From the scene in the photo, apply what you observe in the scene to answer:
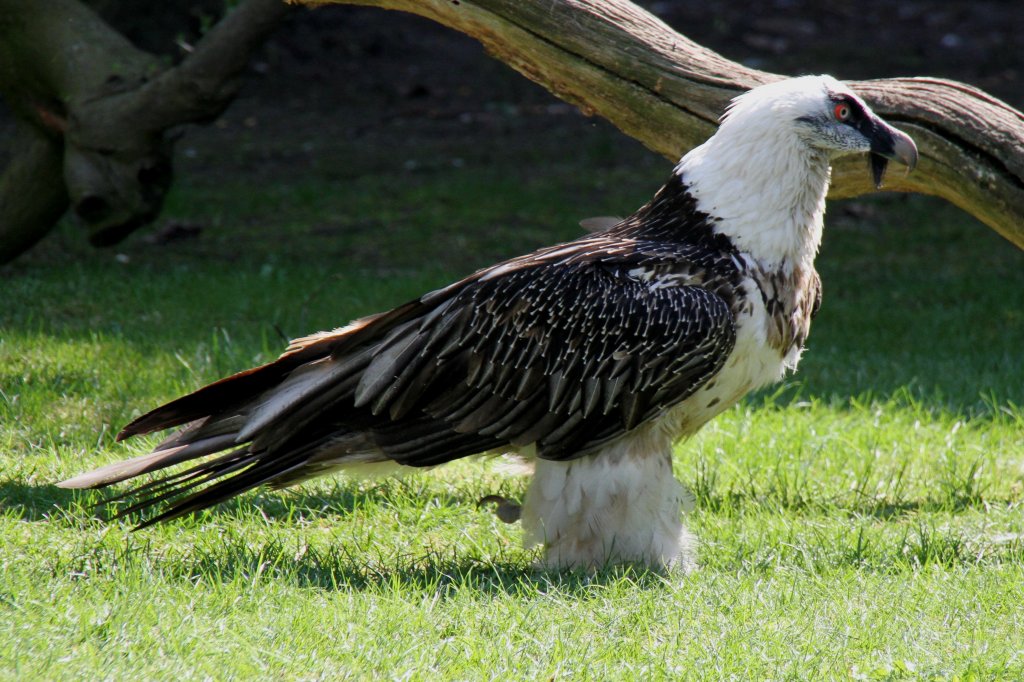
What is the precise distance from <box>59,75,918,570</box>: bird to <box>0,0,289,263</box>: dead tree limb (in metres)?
3.50

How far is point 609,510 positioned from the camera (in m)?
4.30

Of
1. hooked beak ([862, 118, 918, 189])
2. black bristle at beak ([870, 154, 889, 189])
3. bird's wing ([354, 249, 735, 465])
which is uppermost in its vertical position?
hooked beak ([862, 118, 918, 189])

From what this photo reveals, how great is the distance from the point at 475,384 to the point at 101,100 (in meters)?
4.14

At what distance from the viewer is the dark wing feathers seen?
4.22m

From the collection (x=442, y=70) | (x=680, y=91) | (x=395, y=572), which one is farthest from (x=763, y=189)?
(x=442, y=70)

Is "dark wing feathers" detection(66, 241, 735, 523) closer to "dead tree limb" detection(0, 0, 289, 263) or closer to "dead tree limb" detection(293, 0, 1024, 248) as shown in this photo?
→ "dead tree limb" detection(293, 0, 1024, 248)

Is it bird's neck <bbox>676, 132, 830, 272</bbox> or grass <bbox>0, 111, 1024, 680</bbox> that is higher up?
bird's neck <bbox>676, 132, 830, 272</bbox>

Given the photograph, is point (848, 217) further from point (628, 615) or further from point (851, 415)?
point (628, 615)

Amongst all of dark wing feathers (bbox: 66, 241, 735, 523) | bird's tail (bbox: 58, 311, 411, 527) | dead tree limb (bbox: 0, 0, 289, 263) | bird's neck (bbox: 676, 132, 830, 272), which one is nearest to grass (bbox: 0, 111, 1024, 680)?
bird's tail (bbox: 58, 311, 411, 527)

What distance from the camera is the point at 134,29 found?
12.2 m

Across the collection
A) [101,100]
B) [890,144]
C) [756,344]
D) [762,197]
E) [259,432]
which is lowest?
[259,432]

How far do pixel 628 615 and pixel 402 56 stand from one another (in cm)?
1165

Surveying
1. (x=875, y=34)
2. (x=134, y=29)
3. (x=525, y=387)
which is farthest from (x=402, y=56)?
(x=525, y=387)

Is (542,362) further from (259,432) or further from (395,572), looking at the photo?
(259,432)
